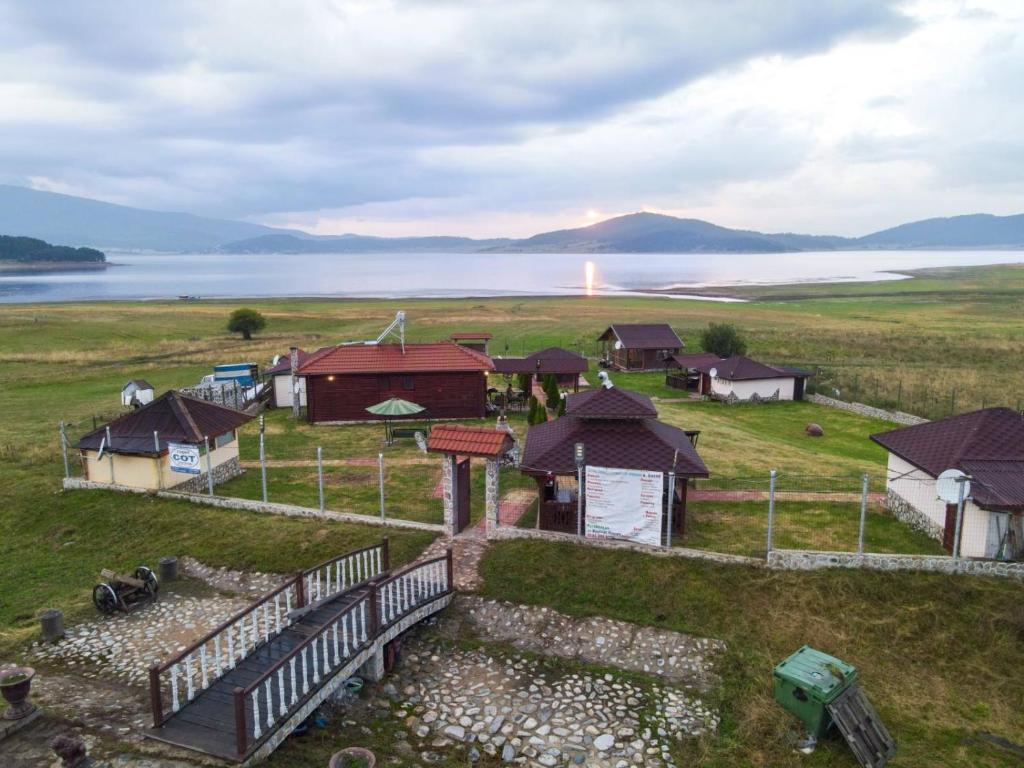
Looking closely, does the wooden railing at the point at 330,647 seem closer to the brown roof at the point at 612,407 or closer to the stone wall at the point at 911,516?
the brown roof at the point at 612,407

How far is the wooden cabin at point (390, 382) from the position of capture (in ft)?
102

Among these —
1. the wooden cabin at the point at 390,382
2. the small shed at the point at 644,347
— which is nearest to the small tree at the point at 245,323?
the small shed at the point at 644,347

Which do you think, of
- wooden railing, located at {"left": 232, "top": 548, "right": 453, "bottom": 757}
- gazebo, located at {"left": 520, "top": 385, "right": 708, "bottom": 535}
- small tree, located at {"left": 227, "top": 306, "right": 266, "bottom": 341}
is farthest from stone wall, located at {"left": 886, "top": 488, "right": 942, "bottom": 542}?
small tree, located at {"left": 227, "top": 306, "right": 266, "bottom": 341}

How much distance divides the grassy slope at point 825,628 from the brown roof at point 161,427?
1081 centimetres

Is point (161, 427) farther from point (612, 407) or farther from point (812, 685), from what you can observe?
point (812, 685)

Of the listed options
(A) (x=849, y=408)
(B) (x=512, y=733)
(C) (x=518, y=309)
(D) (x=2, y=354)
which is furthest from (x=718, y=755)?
(C) (x=518, y=309)

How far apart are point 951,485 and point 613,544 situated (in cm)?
744

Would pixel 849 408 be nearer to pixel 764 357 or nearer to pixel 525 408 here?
pixel 525 408

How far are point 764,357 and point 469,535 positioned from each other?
45.2 m

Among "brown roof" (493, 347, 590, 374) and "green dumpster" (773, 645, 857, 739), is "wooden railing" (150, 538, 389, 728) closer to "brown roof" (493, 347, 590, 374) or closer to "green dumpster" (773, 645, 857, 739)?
"green dumpster" (773, 645, 857, 739)

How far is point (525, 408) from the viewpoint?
1340 inches

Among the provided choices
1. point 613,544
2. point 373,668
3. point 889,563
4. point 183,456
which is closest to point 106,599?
point 373,668

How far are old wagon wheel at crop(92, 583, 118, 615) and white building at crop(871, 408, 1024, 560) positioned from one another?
17937mm

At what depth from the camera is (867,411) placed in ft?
112
